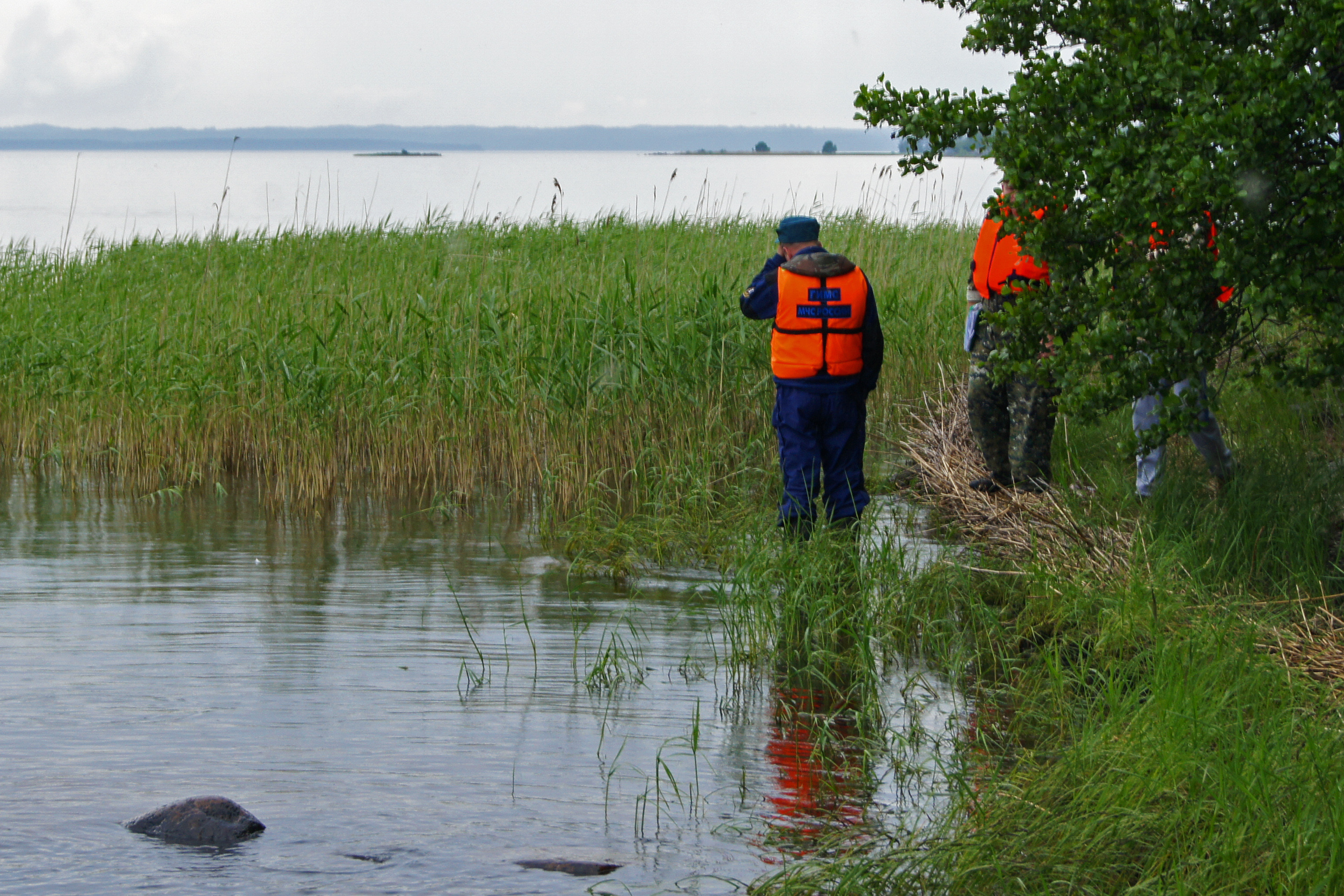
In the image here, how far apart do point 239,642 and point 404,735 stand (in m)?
1.61

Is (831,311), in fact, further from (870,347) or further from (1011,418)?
(1011,418)

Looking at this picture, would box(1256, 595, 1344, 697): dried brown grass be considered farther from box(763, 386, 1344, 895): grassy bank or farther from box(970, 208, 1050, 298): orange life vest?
box(970, 208, 1050, 298): orange life vest

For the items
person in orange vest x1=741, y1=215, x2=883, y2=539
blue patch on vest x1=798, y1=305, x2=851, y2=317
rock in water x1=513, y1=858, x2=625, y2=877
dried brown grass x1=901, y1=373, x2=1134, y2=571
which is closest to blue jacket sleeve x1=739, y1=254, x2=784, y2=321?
person in orange vest x1=741, y1=215, x2=883, y2=539

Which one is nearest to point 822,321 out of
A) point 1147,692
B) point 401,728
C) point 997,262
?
point 997,262

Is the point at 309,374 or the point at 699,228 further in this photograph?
the point at 699,228

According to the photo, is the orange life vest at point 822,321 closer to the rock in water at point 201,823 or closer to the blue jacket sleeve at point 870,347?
the blue jacket sleeve at point 870,347

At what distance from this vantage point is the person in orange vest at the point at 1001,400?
7.02 m

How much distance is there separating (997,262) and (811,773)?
3628 mm

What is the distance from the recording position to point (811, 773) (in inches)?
171

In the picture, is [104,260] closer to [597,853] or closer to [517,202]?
[517,202]

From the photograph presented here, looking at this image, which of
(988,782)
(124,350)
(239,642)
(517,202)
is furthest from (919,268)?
(988,782)

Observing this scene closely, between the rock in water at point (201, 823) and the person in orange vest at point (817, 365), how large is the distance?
3163 millimetres

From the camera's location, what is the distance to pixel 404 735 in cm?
471

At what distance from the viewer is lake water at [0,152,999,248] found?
47.3 ft
